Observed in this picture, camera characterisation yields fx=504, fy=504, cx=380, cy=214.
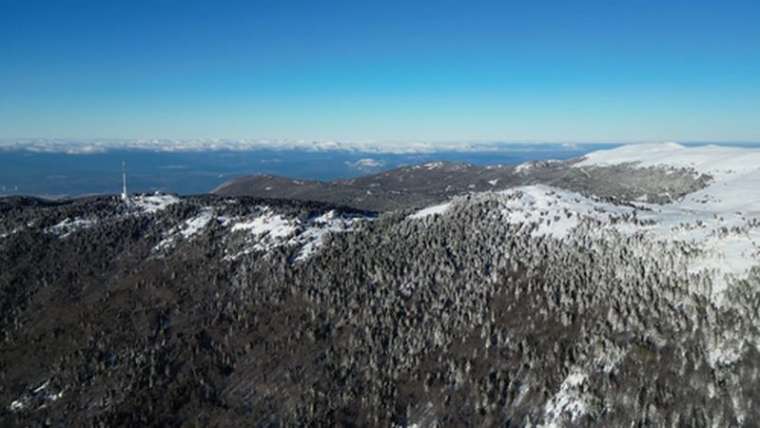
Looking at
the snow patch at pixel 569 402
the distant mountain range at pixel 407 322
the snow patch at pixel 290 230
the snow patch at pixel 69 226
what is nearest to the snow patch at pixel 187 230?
the distant mountain range at pixel 407 322

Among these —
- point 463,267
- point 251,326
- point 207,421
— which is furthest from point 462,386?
point 251,326

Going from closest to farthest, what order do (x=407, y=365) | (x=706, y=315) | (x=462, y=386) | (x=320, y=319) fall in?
(x=706, y=315), (x=462, y=386), (x=407, y=365), (x=320, y=319)

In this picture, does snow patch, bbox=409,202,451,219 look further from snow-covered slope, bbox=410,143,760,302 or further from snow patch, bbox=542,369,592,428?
snow patch, bbox=542,369,592,428

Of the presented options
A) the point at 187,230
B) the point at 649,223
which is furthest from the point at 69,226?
the point at 649,223

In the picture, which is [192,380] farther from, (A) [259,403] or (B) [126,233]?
(B) [126,233]

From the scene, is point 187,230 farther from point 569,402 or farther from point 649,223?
point 649,223

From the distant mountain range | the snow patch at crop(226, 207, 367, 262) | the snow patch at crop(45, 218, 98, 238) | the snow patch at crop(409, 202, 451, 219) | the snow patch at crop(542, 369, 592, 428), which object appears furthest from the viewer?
the snow patch at crop(45, 218, 98, 238)

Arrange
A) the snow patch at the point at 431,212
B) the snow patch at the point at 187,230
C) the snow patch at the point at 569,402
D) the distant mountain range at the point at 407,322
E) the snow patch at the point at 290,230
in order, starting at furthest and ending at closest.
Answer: the snow patch at the point at 187,230
the snow patch at the point at 431,212
the snow patch at the point at 290,230
the distant mountain range at the point at 407,322
the snow patch at the point at 569,402

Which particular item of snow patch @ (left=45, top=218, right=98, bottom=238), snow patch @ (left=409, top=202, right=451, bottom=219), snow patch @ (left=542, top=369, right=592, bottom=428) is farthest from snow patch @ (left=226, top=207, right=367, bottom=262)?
snow patch @ (left=542, top=369, right=592, bottom=428)

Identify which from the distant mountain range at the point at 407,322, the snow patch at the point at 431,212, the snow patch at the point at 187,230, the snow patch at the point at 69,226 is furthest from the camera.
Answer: the snow patch at the point at 69,226

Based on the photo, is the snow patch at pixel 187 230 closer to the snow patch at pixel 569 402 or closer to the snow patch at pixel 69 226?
the snow patch at pixel 69 226

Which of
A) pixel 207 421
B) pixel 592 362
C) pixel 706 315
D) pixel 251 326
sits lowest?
pixel 207 421
